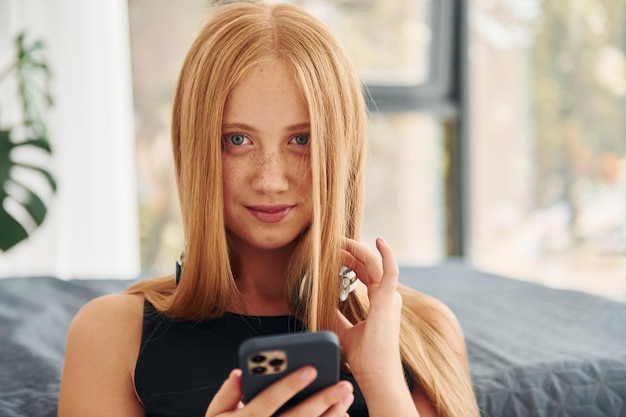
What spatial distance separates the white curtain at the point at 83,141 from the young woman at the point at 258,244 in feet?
8.12

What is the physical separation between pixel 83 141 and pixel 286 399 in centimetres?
295

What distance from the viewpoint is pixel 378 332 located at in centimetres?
92

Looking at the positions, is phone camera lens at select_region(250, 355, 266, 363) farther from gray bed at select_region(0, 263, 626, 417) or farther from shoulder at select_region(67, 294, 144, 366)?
gray bed at select_region(0, 263, 626, 417)

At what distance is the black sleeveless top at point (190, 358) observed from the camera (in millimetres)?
979

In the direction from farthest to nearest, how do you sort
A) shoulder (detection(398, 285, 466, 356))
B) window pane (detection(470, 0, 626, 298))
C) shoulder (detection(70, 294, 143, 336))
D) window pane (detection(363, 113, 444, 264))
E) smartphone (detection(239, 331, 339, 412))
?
window pane (detection(363, 113, 444, 264)) < window pane (detection(470, 0, 626, 298)) < shoulder (detection(398, 285, 466, 356)) < shoulder (detection(70, 294, 143, 336)) < smartphone (detection(239, 331, 339, 412))

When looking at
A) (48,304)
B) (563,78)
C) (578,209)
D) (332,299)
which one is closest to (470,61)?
(563,78)

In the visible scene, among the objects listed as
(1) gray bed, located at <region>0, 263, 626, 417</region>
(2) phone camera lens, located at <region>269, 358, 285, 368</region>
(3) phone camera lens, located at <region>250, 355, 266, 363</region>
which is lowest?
(1) gray bed, located at <region>0, 263, 626, 417</region>

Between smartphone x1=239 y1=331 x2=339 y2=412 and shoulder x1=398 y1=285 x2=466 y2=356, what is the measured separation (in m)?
0.41

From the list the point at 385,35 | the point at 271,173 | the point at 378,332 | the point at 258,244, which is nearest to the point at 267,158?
the point at 271,173

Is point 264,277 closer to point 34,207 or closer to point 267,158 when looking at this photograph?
point 267,158

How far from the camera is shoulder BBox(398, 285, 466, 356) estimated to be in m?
1.13

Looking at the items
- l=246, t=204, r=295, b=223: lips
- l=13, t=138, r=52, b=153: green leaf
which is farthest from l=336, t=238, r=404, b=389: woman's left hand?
l=13, t=138, r=52, b=153: green leaf

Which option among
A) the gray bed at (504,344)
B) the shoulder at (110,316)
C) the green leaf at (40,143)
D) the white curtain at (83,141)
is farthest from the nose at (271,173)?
the white curtain at (83,141)

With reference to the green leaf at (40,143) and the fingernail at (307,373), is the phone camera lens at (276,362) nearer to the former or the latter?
the fingernail at (307,373)
